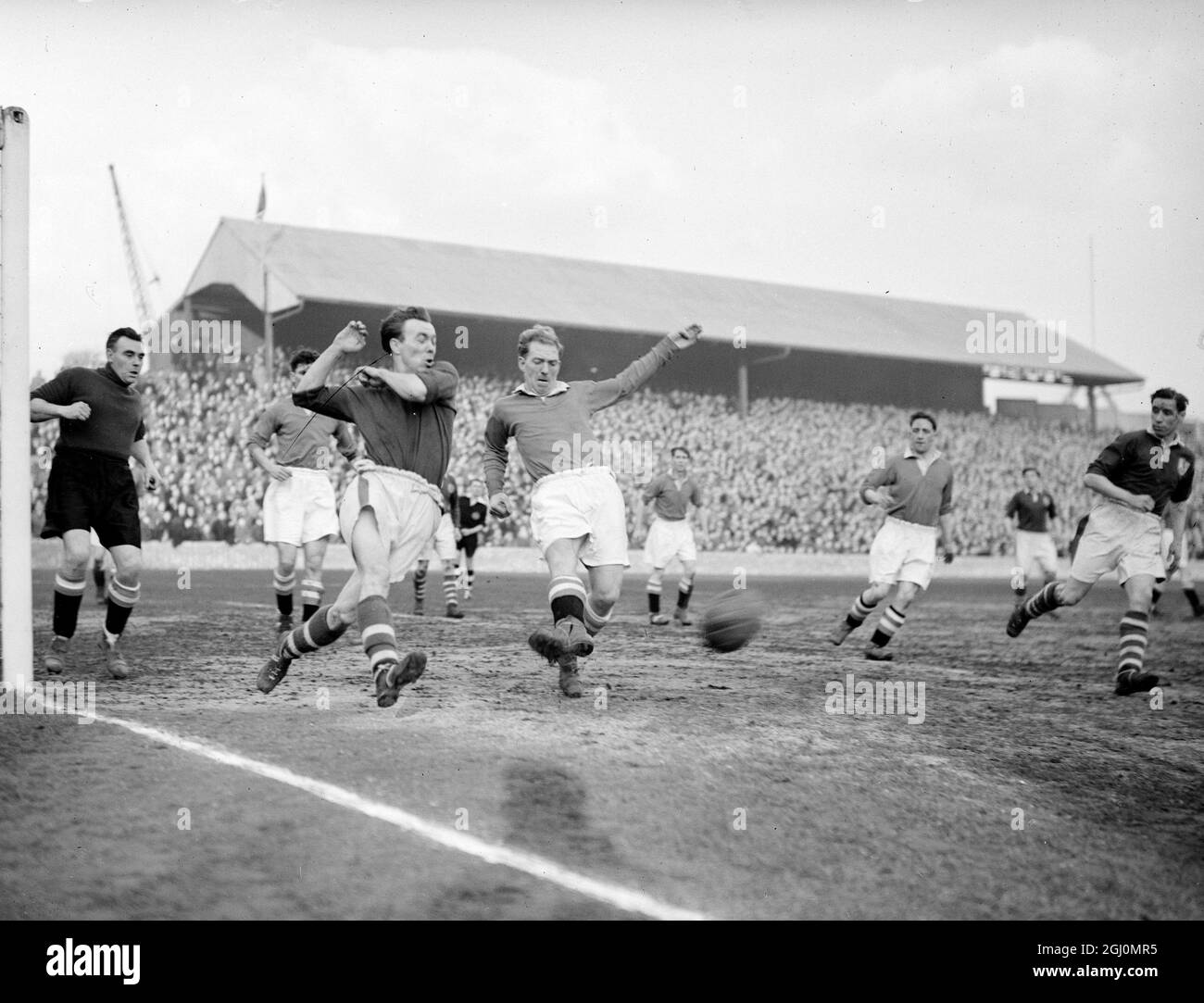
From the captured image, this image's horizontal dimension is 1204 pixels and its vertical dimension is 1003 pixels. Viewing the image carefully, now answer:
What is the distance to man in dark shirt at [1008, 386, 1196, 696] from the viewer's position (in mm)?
8211

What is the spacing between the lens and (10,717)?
624 centimetres

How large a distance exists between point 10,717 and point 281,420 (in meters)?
5.00

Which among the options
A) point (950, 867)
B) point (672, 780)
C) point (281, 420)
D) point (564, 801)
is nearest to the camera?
point (950, 867)

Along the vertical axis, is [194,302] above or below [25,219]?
above

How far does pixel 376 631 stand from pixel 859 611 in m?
5.97

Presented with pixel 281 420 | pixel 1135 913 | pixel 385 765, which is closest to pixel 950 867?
pixel 1135 913

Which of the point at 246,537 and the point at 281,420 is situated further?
the point at 246,537

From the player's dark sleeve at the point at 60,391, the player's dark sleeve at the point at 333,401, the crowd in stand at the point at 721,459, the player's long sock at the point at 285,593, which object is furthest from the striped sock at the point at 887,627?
the crowd in stand at the point at 721,459

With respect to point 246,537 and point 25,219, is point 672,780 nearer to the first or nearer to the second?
point 25,219

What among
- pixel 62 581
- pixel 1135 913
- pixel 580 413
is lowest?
pixel 1135 913

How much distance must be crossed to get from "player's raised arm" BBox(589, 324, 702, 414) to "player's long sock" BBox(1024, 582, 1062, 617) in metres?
3.71

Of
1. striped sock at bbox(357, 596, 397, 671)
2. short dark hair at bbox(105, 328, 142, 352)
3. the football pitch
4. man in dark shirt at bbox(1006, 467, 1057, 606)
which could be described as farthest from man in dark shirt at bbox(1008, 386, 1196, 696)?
man in dark shirt at bbox(1006, 467, 1057, 606)

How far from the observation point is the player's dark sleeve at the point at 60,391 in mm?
7598
